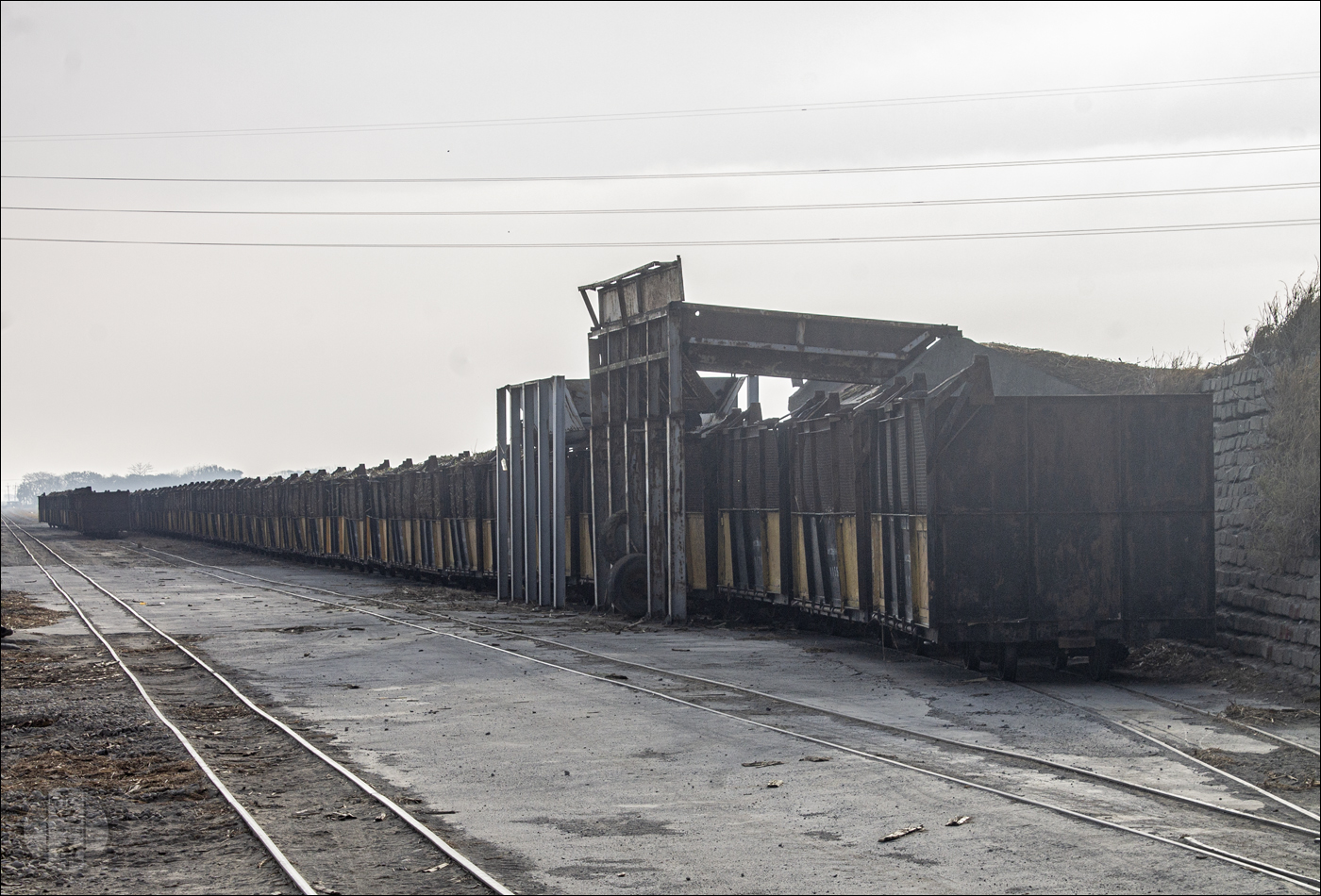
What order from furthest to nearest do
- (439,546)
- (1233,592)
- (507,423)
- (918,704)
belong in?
(439,546) < (507,423) < (1233,592) < (918,704)

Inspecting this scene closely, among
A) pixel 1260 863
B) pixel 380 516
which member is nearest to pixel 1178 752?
pixel 1260 863

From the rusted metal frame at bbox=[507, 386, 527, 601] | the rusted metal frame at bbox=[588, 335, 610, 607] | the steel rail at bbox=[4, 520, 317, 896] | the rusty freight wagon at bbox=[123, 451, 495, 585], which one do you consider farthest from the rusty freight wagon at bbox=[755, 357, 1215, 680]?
the rusty freight wagon at bbox=[123, 451, 495, 585]

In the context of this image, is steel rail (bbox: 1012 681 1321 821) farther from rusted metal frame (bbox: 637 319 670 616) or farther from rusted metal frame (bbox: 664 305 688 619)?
rusted metal frame (bbox: 637 319 670 616)

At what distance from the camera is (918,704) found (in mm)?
11734

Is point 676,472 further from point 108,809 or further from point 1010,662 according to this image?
point 108,809

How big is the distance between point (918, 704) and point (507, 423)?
628 inches

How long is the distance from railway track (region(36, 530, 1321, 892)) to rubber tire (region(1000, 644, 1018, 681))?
258 centimetres

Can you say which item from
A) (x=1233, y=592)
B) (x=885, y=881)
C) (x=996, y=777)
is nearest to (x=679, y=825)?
(x=885, y=881)

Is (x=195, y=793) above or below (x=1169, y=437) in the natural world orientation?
below

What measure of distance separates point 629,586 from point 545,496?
366cm

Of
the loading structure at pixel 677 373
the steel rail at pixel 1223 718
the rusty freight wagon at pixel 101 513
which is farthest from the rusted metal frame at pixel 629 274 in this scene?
the rusty freight wagon at pixel 101 513

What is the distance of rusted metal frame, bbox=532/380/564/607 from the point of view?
24.6m

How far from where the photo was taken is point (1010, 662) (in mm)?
13242

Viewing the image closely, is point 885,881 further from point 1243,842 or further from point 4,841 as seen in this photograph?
point 4,841
